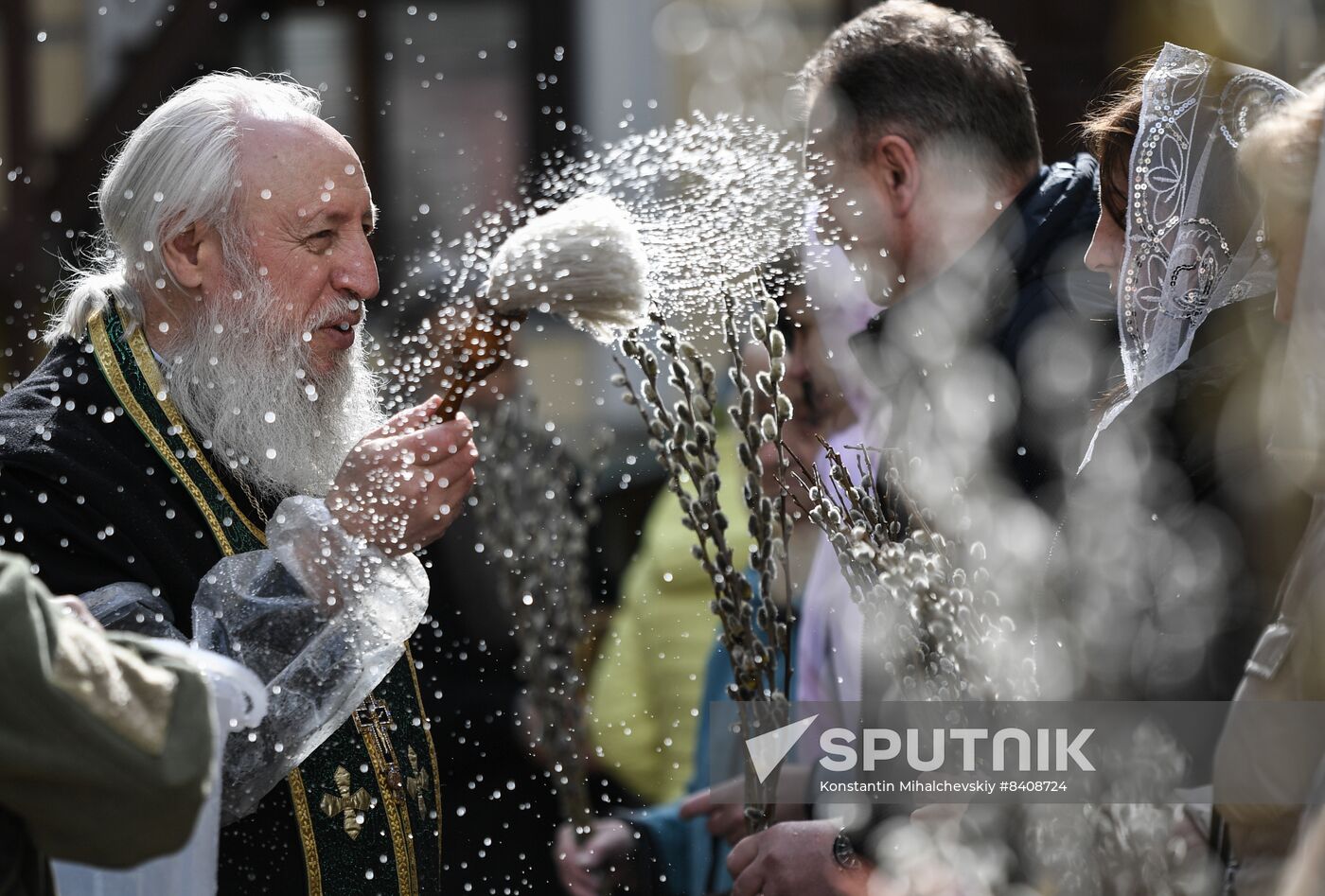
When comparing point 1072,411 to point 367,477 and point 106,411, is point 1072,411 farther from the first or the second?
point 106,411

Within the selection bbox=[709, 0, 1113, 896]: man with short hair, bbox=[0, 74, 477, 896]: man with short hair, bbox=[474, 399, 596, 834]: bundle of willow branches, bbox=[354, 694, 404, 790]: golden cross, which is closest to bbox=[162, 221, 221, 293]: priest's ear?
bbox=[0, 74, 477, 896]: man with short hair

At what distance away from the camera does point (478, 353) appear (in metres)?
2.31

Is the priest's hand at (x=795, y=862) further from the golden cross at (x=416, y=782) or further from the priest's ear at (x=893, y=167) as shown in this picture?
the priest's ear at (x=893, y=167)

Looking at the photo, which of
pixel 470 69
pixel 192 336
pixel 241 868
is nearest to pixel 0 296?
pixel 470 69

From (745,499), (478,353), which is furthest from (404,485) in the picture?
(745,499)

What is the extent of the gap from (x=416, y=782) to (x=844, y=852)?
813mm

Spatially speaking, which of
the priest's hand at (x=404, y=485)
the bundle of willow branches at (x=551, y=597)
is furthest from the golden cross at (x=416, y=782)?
the priest's hand at (x=404, y=485)

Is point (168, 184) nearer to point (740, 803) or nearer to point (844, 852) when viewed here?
point (740, 803)

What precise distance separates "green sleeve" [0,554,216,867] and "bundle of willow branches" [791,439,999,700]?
Answer: 2.82 ft

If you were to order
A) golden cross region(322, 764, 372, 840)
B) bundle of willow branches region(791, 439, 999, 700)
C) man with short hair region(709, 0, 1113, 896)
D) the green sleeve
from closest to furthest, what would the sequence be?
the green sleeve, bundle of willow branches region(791, 439, 999, 700), man with short hair region(709, 0, 1113, 896), golden cross region(322, 764, 372, 840)

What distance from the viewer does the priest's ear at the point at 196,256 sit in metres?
2.58

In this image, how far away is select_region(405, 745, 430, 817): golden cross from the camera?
2.50 metres

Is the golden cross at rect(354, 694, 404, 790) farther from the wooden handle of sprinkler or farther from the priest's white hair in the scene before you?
the priest's white hair

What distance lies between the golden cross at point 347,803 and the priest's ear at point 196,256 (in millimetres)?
906
